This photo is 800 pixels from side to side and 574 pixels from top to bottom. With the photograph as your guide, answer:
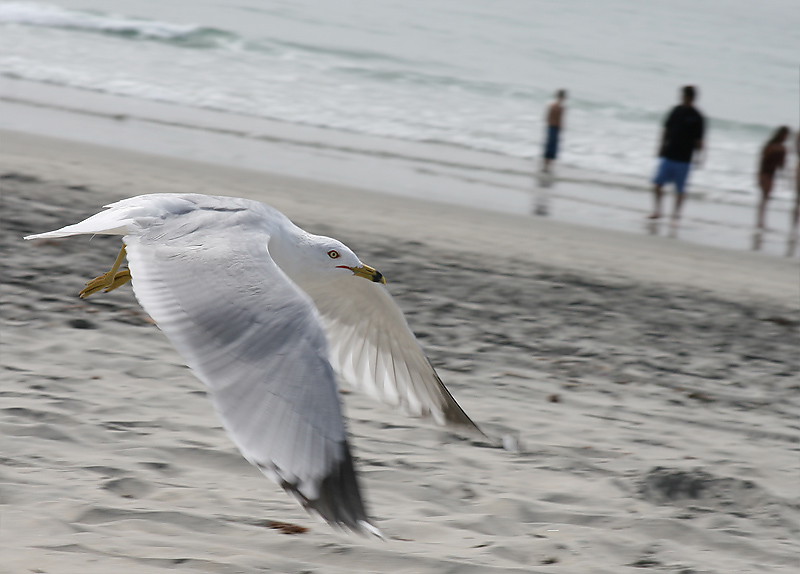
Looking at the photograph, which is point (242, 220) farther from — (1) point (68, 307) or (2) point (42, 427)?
(1) point (68, 307)

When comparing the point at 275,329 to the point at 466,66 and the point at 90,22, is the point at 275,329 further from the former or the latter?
the point at 90,22

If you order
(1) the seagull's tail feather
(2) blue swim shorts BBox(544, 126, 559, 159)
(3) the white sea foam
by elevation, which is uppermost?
(3) the white sea foam

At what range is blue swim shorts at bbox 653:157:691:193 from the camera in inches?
459

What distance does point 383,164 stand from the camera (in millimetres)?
13859

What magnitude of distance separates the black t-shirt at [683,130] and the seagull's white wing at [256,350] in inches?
348

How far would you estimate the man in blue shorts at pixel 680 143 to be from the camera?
11.4 metres

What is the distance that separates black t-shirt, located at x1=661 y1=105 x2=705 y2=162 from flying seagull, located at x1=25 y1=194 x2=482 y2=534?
8.00 m

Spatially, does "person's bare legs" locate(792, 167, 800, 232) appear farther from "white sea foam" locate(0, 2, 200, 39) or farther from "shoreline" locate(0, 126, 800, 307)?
"white sea foam" locate(0, 2, 200, 39)

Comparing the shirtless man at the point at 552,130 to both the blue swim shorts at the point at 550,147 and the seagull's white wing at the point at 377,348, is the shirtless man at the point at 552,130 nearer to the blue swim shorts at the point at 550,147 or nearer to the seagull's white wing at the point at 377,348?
the blue swim shorts at the point at 550,147

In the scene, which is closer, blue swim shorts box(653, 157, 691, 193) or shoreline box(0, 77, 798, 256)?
blue swim shorts box(653, 157, 691, 193)

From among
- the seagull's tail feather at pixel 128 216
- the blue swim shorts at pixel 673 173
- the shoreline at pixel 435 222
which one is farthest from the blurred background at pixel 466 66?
the seagull's tail feather at pixel 128 216

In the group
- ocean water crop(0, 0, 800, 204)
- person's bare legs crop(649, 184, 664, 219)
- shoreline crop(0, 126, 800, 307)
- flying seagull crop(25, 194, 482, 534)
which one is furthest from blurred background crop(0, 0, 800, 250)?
flying seagull crop(25, 194, 482, 534)

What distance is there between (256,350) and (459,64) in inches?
1004

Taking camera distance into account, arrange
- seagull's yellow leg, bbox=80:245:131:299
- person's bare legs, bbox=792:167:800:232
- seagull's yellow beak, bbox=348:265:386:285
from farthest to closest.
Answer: person's bare legs, bbox=792:167:800:232, seagull's yellow leg, bbox=80:245:131:299, seagull's yellow beak, bbox=348:265:386:285
